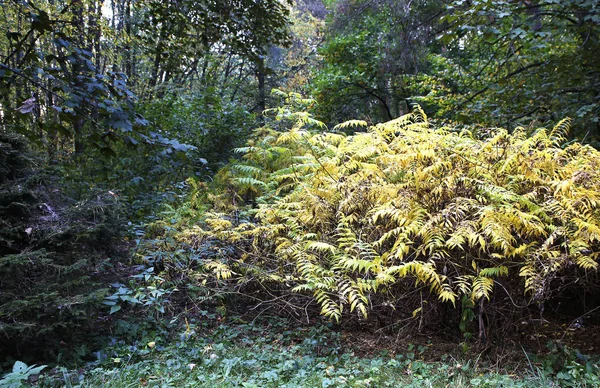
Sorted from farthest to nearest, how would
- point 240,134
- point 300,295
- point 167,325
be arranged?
point 240,134, point 300,295, point 167,325

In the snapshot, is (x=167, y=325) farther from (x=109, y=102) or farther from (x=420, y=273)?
(x=420, y=273)

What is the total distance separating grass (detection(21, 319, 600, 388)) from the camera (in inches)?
100

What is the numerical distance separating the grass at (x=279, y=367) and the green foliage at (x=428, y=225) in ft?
1.28

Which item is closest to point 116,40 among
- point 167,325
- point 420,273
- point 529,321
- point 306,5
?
point 167,325

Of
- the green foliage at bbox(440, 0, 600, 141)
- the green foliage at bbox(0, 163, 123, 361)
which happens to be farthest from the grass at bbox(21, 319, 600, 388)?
the green foliage at bbox(440, 0, 600, 141)

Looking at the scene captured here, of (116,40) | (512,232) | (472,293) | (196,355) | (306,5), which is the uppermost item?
(306,5)

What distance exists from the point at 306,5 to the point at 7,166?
1899cm

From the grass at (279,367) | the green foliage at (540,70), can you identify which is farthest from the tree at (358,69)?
the grass at (279,367)

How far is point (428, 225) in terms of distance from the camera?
9.49ft

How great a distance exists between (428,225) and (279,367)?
1.45 meters

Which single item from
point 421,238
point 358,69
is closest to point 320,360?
point 421,238

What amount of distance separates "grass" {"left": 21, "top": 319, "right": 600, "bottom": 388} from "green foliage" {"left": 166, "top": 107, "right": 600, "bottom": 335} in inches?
15.3

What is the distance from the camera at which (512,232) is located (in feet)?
9.75

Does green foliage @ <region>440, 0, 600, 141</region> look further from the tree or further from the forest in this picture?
the tree
